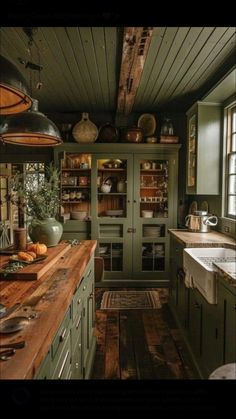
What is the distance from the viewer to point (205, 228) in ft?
10.1

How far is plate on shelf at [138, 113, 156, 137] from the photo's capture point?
13.3 ft

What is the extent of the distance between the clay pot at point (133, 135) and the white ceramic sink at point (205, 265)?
6.50 feet

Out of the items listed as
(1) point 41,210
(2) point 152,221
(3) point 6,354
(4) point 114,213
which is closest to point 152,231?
(2) point 152,221

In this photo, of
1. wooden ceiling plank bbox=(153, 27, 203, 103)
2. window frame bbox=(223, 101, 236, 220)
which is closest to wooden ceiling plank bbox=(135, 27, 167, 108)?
wooden ceiling plank bbox=(153, 27, 203, 103)

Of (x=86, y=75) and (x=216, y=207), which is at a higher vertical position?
(x=86, y=75)

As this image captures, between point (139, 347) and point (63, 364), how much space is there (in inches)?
56.4

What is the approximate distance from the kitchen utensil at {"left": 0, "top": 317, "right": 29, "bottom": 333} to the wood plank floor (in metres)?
1.22

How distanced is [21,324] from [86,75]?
2460mm

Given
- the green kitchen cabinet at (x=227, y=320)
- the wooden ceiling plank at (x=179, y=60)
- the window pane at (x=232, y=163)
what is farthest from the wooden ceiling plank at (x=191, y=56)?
the green kitchen cabinet at (x=227, y=320)

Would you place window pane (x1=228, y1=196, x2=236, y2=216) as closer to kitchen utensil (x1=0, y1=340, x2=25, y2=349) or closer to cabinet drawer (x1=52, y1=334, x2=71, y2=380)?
cabinet drawer (x1=52, y1=334, x2=71, y2=380)

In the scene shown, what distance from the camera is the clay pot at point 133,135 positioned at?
3873 mm
